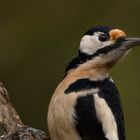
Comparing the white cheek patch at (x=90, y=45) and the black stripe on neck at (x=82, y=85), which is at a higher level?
the white cheek patch at (x=90, y=45)

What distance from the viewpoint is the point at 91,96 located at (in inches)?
312

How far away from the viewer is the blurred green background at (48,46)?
12.6 metres

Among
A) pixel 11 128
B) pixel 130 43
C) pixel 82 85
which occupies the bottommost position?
pixel 11 128

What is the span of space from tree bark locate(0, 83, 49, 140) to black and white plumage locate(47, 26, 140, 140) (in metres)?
0.20

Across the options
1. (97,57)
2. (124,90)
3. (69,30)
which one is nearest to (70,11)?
(69,30)

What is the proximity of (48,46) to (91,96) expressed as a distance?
5245 mm

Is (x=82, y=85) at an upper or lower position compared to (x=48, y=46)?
upper

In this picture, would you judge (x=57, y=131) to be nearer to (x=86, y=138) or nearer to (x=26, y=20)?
(x=86, y=138)

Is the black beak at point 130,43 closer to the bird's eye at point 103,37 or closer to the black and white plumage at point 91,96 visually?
the black and white plumage at point 91,96

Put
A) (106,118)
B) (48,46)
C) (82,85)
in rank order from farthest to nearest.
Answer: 1. (48,46)
2. (82,85)
3. (106,118)

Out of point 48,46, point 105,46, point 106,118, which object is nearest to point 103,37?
point 105,46

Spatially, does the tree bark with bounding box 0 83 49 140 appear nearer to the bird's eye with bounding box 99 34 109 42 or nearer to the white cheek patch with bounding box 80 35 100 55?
the white cheek patch with bounding box 80 35 100 55

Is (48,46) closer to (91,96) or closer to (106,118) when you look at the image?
(91,96)

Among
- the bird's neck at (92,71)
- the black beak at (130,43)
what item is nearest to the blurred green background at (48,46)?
the bird's neck at (92,71)
